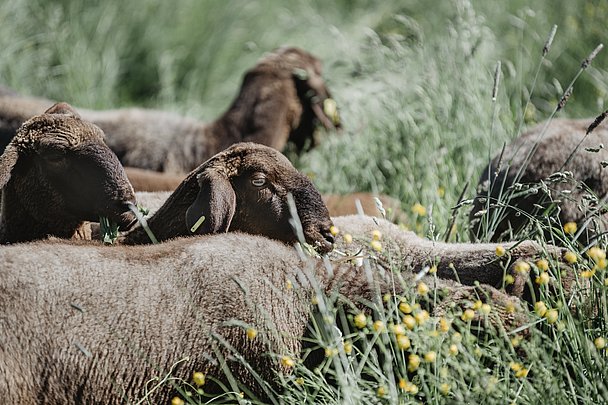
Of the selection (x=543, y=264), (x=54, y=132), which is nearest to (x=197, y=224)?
(x=54, y=132)

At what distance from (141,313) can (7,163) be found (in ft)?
4.05

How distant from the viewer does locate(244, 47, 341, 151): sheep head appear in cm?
933

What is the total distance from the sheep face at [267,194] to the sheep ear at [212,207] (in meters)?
0.05

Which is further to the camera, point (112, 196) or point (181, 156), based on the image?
point (181, 156)

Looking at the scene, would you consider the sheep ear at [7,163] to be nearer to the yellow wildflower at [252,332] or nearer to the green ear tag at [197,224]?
the green ear tag at [197,224]

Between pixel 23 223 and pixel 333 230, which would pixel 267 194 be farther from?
pixel 23 223

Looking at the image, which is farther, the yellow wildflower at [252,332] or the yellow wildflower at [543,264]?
A: the yellow wildflower at [543,264]

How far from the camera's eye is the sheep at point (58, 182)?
5449 millimetres

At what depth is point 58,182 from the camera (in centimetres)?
550

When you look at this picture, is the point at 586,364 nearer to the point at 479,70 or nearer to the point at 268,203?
the point at 268,203

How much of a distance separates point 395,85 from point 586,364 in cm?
503

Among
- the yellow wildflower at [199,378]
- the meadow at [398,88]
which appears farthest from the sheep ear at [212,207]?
the yellow wildflower at [199,378]

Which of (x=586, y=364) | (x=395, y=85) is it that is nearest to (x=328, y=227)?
(x=586, y=364)

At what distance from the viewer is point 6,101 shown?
8.77 m
